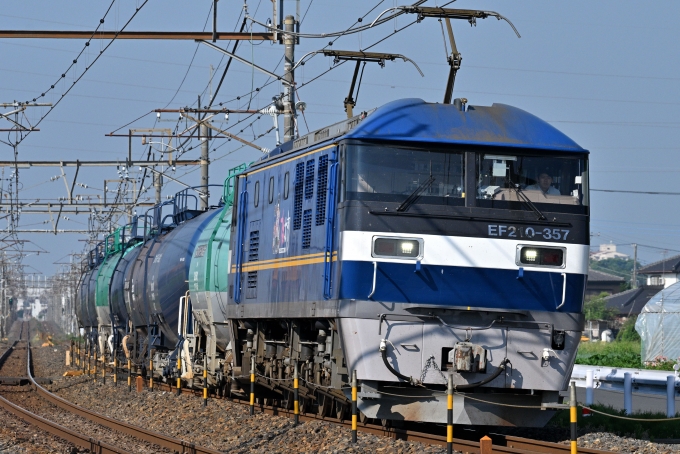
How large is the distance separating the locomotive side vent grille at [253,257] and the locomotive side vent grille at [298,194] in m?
1.88

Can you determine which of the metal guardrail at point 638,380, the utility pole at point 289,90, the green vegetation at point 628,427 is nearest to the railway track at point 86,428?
the green vegetation at point 628,427

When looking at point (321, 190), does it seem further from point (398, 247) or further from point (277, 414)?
point (277, 414)

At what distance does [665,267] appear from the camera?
8675 centimetres

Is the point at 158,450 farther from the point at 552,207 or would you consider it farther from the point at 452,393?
the point at 552,207

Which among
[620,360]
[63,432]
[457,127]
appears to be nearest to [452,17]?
[457,127]

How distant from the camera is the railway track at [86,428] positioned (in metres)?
14.7

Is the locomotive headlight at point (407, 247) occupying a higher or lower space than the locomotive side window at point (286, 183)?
lower

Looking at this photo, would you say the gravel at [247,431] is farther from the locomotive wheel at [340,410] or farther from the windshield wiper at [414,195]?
the windshield wiper at [414,195]

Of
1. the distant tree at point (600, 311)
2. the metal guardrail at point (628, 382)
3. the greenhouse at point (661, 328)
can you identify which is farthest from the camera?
the distant tree at point (600, 311)

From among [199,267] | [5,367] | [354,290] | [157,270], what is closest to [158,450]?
[354,290]

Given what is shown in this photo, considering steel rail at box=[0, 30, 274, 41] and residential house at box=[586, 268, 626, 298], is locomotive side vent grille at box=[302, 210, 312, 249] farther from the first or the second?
residential house at box=[586, 268, 626, 298]

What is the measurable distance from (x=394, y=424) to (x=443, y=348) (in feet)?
6.21

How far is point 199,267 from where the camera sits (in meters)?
20.5

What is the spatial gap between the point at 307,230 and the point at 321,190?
687 millimetres
